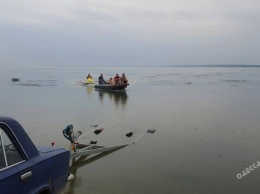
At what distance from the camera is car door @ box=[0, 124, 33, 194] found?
3.50 m

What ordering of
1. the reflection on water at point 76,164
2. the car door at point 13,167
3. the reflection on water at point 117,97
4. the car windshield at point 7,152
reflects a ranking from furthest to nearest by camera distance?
the reflection on water at point 117,97 → the reflection on water at point 76,164 → the car windshield at point 7,152 → the car door at point 13,167

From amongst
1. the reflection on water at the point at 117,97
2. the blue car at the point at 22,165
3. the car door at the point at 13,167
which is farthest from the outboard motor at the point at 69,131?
the reflection on water at the point at 117,97

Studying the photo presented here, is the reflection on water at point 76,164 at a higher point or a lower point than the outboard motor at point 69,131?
lower

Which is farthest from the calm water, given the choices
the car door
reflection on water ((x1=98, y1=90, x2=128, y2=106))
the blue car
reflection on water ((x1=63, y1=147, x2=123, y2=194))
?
reflection on water ((x1=98, y1=90, x2=128, y2=106))

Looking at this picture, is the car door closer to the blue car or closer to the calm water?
the blue car

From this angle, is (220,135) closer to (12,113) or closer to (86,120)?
(86,120)

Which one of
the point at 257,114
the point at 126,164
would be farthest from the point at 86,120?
the point at 257,114

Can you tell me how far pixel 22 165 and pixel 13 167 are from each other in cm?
15

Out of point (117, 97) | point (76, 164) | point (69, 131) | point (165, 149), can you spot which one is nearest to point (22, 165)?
point (69, 131)

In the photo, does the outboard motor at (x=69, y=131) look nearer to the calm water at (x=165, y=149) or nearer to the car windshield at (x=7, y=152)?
the calm water at (x=165, y=149)

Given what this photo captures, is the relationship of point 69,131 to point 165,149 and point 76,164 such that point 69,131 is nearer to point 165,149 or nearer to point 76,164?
point 76,164

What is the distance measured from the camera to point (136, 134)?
1247 centimetres

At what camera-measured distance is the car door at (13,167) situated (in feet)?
11.5

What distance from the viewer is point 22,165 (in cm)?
382
